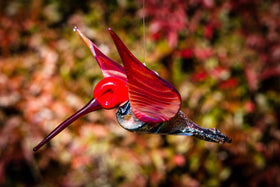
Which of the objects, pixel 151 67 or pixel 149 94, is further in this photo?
pixel 151 67

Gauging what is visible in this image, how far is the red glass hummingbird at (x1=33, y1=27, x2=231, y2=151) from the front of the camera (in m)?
0.45

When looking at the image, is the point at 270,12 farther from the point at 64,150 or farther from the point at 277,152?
the point at 64,150

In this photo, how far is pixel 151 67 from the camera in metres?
1.75

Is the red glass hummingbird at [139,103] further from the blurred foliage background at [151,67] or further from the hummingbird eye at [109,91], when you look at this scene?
the blurred foliage background at [151,67]

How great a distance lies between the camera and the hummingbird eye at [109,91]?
1.67ft

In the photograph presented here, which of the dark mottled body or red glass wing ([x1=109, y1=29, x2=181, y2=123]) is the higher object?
red glass wing ([x1=109, y1=29, x2=181, y2=123])

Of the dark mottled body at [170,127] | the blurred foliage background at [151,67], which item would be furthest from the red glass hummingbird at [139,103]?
the blurred foliage background at [151,67]

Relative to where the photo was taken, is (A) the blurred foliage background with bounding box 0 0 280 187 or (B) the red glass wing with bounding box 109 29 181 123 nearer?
(B) the red glass wing with bounding box 109 29 181 123

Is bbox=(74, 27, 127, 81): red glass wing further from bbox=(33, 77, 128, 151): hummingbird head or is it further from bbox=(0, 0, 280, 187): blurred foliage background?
bbox=(0, 0, 280, 187): blurred foliage background

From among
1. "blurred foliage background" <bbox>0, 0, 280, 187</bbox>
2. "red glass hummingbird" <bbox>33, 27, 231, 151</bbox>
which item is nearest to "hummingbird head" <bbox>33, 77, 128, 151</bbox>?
"red glass hummingbird" <bbox>33, 27, 231, 151</bbox>

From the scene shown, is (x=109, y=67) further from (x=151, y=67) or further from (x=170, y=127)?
(x=151, y=67)

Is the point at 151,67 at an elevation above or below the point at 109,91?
below

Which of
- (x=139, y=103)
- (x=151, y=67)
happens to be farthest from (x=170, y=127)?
(x=151, y=67)

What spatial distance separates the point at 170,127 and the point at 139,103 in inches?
3.5
